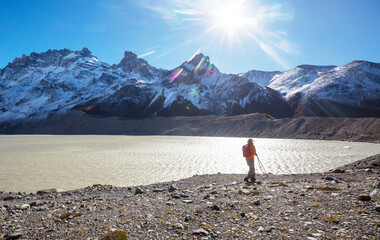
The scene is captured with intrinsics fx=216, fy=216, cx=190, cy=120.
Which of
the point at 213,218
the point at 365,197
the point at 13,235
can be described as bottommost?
the point at 13,235

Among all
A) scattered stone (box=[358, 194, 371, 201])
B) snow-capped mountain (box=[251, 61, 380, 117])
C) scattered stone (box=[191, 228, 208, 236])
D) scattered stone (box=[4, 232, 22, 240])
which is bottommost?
scattered stone (box=[4, 232, 22, 240])

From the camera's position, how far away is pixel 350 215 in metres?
6.23

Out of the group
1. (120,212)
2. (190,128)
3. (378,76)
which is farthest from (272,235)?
(378,76)

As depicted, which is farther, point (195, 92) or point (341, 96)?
point (195, 92)

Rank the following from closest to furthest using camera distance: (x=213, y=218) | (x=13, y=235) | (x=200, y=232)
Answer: (x=200, y=232)
(x=13, y=235)
(x=213, y=218)

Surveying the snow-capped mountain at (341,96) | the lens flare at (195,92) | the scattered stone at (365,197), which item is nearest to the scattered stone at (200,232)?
the scattered stone at (365,197)

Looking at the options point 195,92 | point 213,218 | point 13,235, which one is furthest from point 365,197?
point 195,92

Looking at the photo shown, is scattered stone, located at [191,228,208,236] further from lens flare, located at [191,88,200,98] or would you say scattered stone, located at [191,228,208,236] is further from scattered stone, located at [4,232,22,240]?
lens flare, located at [191,88,200,98]

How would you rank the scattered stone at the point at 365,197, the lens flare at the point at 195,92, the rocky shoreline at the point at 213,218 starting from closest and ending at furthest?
the rocky shoreline at the point at 213,218, the scattered stone at the point at 365,197, the lens flare at the point at 195,92

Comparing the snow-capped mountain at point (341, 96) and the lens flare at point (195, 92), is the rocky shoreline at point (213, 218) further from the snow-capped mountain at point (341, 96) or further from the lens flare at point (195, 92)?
the lens flare at point (195, 92)

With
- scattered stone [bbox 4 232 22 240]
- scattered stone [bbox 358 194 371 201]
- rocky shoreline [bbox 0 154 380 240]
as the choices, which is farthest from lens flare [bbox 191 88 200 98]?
scattered stone [bbox 4 232 22 240]

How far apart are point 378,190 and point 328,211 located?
10.3ft

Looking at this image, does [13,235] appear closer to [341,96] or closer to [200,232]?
[200,232]

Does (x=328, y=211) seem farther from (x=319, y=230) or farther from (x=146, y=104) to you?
(x=146, y=104)
